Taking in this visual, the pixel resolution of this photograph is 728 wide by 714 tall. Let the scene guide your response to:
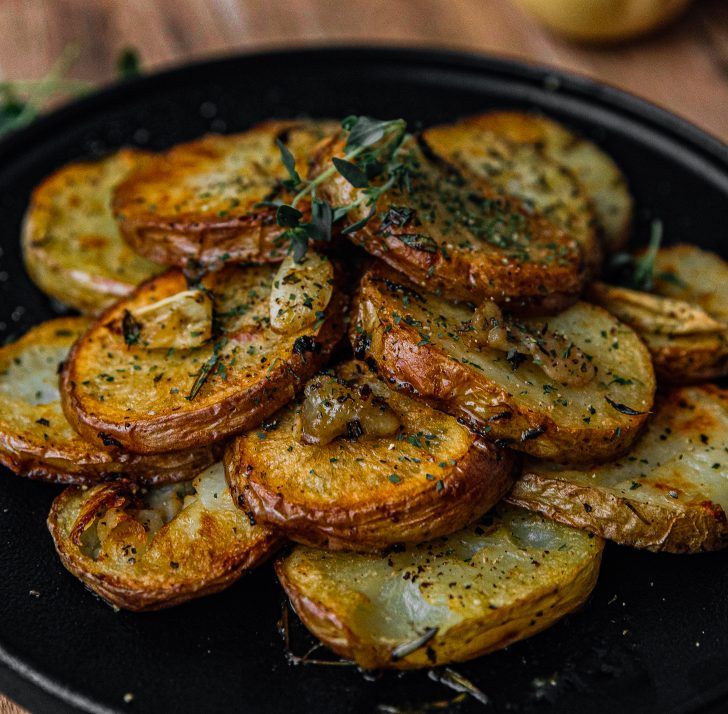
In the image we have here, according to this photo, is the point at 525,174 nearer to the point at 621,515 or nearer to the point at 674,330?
the point at 674,330

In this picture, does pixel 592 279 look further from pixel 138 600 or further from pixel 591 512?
pixel 138 600

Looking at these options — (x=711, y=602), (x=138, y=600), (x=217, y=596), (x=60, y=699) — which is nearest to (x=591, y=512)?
(x=711, y=602)

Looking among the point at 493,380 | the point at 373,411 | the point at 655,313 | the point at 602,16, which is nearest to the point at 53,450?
the point at 373,411

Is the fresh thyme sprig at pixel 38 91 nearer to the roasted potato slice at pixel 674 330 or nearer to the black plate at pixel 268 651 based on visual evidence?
the black plate at pixel 268 651

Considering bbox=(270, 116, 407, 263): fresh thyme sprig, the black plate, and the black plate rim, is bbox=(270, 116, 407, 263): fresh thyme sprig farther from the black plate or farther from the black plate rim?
the black plate rim

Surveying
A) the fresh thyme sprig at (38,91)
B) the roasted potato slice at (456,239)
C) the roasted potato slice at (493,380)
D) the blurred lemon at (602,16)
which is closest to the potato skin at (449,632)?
the roasted potato slice at (493,380)

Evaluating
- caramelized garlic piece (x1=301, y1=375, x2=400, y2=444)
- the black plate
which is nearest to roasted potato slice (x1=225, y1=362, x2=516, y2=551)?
caramelized garlic piece (x1=301, y1=375, x2=400, y2=444)
